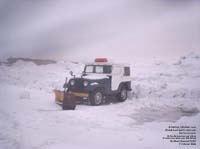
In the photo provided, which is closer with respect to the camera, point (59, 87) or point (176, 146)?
point (176, 146)

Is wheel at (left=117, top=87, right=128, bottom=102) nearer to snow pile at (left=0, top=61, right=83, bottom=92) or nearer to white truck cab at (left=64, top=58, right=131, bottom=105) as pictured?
white truck cab at (left=64, top=58, right=131, bottom=105)

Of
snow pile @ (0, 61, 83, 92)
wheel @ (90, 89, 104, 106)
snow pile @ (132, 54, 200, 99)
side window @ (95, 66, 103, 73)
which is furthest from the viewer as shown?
side window @ (95, 66, 103, 73)

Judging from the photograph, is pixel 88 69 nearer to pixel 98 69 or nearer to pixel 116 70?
pixel 98 69

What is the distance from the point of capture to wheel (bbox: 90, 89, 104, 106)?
428cm

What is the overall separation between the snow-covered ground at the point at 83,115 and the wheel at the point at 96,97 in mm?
422

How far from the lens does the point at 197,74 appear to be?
3.32 metres

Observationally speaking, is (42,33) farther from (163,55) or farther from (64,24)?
(163,55)

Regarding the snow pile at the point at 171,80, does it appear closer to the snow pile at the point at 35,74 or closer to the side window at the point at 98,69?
the side window at the point at 98,69

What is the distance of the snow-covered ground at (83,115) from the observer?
8.86 feet

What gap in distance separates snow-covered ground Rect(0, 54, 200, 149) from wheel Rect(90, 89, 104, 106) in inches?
16.6

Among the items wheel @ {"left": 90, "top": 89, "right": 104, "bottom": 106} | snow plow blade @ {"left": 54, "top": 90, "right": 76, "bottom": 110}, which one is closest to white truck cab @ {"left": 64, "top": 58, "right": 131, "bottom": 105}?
wheel @ {"left": 90, "top": 89, "right": 104, "bottom": 106}

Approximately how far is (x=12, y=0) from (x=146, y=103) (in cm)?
302

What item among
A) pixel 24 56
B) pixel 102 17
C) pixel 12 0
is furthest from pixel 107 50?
pixel 12 0

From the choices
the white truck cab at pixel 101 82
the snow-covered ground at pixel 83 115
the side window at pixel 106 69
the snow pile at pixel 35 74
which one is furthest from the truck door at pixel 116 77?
the snow pile at pixel 35 74
